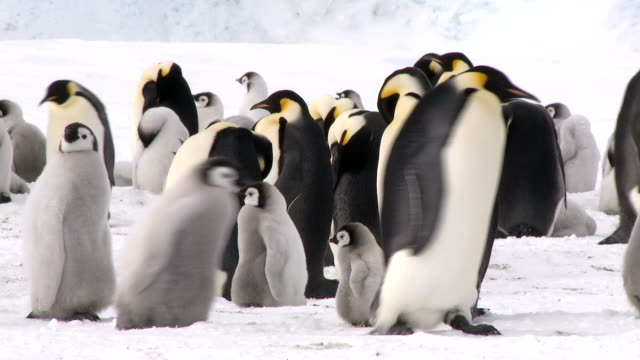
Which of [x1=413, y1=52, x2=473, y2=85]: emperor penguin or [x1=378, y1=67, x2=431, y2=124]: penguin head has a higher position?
[x1=413, y1=52, x2=473, y2=85]: emperor penguin

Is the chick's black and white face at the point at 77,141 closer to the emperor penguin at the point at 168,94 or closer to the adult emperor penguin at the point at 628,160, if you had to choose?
the adult emperor penguin at the point at 628,160

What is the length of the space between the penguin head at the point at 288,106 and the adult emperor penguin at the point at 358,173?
27 cm

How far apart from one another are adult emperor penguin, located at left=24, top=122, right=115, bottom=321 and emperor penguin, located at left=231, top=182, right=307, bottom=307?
2.33 feet

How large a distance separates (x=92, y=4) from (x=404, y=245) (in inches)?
1120

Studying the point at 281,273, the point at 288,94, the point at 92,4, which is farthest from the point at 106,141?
the point at 92,4

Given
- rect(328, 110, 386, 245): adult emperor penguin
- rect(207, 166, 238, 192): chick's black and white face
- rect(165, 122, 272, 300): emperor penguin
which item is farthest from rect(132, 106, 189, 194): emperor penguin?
rect(207, 166, 238, 192): chick's black and white face

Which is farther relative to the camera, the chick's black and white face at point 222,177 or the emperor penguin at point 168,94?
the emperor penguin at point 168,94

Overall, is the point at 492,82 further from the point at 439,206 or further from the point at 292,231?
the point at 292,231

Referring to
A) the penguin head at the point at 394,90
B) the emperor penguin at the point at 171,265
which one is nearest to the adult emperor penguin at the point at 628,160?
the penguin head at the point at 394,90

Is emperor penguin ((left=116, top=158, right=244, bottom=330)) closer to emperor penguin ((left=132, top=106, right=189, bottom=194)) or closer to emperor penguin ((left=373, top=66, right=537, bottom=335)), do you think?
emperor penguin ((left=373, top=66, right=537, bottom=335))

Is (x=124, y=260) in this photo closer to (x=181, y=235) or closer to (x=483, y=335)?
(x=181, y=235)

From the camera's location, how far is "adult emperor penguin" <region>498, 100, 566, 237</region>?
682 centimetres

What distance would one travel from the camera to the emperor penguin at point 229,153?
4.80m

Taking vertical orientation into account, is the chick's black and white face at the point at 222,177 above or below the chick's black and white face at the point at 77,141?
below
